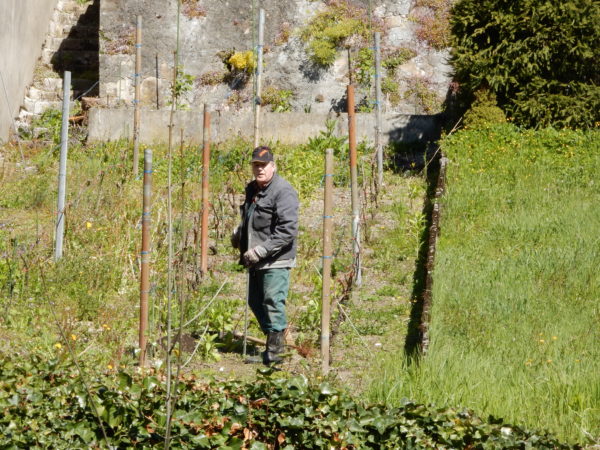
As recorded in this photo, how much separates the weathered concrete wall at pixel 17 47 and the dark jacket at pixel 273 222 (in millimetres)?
8387

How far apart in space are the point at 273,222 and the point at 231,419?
2.46m

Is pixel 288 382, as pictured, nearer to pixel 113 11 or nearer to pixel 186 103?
pixel 186 103

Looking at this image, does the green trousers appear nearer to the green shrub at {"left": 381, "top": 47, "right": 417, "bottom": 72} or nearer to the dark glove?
the dark glove

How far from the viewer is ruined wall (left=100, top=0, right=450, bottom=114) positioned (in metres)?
18.3

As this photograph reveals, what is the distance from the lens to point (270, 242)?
7.53 meters

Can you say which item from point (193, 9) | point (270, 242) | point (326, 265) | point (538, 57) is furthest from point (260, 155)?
point (193, 9)

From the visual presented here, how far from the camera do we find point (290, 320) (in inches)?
342

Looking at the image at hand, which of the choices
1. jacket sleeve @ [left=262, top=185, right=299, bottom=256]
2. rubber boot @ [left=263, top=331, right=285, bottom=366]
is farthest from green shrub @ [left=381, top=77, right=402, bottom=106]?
rubber boot @ [left=263, top=331, right=285, bottom=366]

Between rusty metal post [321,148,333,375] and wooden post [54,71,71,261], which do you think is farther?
wooden post [54,71,71,261]

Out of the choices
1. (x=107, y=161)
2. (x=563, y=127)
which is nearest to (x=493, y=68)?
(x=563, y=127)

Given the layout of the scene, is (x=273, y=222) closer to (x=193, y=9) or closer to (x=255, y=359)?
(x=255, y=359)

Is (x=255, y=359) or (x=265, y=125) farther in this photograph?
(x=265, y=125)

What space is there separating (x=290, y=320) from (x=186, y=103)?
33.5 ft

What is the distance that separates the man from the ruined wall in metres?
10.3
